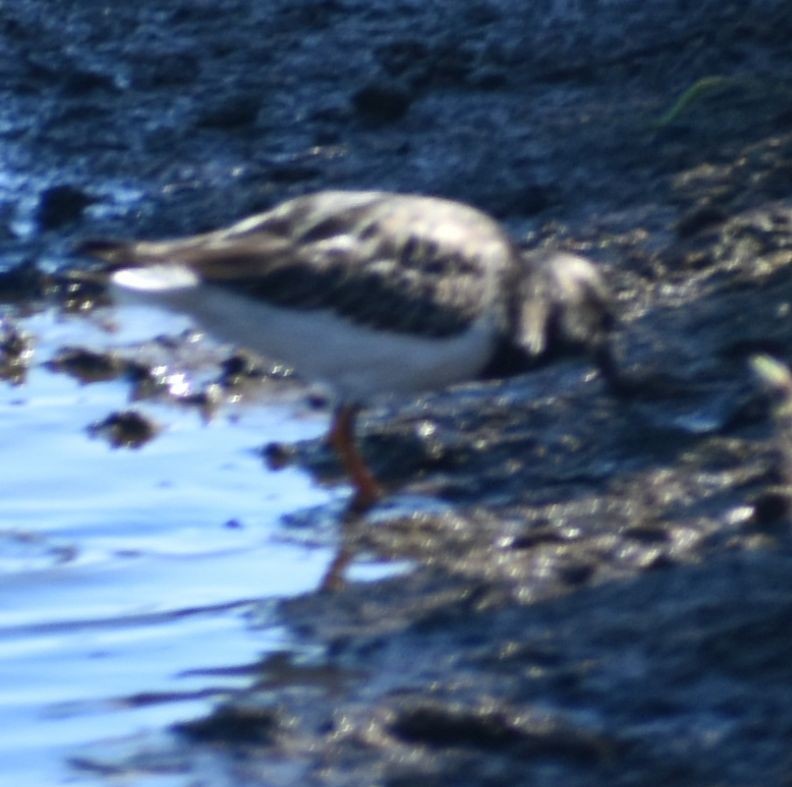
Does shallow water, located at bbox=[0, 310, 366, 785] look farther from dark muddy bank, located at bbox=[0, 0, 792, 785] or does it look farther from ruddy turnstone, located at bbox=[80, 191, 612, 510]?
ruddy turnstone, located at bbox=[80, 191, 612, 510]

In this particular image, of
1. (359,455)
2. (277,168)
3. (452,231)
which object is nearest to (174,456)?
(359,455)

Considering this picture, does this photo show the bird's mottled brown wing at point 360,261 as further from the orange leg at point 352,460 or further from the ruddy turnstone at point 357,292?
the orange leg at point 352,460

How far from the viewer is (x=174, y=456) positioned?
6.74 metres

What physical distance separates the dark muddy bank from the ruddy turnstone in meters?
0.35

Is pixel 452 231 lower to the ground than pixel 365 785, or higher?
higher

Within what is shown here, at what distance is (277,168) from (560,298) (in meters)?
2.51

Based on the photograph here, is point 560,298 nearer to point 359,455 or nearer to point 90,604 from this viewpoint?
point 359,455

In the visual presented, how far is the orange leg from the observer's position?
6312mm

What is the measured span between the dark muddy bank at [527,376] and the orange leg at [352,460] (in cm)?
10

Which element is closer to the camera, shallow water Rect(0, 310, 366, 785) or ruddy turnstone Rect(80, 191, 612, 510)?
shallow water Rect(0, 310, 366, 785)

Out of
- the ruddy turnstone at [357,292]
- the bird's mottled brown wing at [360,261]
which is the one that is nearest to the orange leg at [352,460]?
the ruddy turnstone at [357,292]

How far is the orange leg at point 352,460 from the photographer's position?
6.31 m

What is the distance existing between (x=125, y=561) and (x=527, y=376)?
165cm

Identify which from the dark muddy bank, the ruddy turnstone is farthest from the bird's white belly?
the dark muddy bank
